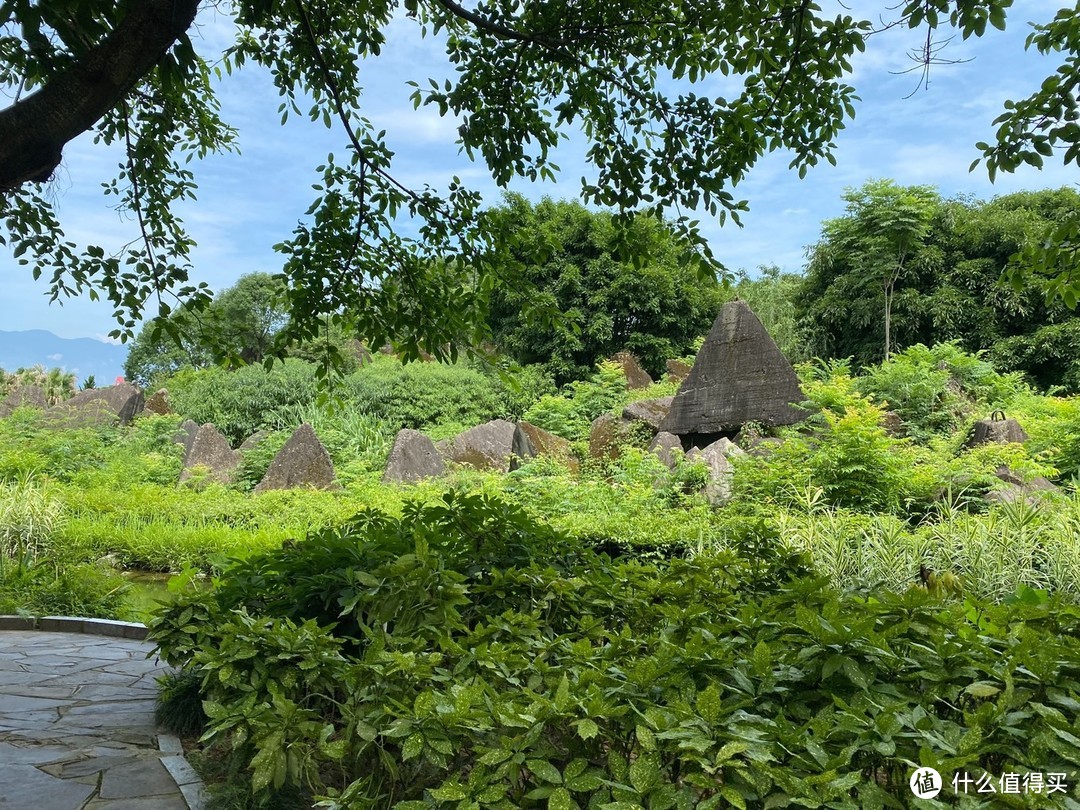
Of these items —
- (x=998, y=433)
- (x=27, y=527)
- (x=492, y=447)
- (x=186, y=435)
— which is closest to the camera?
(x=27, y=527)

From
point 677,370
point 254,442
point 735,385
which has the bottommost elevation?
point 254,442

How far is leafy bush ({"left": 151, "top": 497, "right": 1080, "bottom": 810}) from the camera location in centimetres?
176

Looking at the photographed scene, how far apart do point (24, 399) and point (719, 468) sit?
53.7ft

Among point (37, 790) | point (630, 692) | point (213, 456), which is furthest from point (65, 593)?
point (213, 456)

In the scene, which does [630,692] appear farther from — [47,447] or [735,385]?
[47,447]

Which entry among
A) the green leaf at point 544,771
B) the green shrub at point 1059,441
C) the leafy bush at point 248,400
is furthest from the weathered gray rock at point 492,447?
the green leaf at point 544,771

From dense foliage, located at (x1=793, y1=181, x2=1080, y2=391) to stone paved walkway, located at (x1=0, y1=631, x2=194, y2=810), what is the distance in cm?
1898

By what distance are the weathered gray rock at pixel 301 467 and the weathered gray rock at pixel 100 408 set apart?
5737mm

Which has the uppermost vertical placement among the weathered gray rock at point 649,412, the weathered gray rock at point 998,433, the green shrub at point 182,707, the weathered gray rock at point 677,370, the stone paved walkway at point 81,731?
the weathered gray rock at point 677,370

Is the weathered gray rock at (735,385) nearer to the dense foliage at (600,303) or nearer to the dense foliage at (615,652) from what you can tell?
the dense foliage at (615,652)

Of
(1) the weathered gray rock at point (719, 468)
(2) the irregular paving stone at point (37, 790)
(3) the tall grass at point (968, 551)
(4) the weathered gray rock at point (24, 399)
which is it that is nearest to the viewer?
(2) the irregular paving stone at point (37, 790)

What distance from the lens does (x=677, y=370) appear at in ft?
59.8

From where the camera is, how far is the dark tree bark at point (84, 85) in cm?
286

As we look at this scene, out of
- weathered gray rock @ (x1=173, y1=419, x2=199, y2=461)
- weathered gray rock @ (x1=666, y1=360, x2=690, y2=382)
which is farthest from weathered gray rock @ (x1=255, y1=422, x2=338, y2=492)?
weathered gray rock @ (x1=666, y1=360, x2=690, y2=382)
